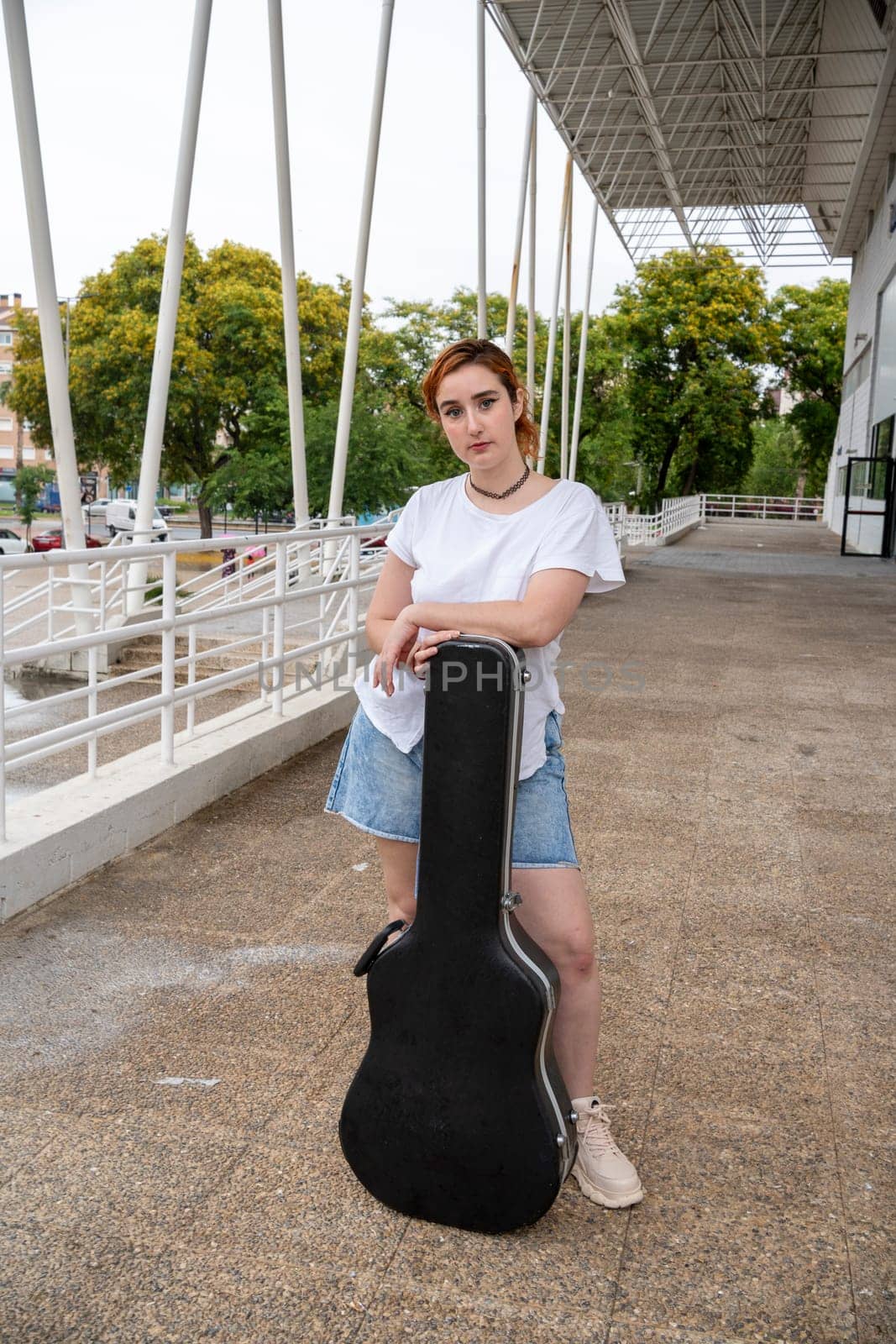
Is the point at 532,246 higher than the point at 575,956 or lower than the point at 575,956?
higher

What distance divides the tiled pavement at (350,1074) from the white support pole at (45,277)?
5007mm

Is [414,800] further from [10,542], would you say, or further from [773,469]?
[773,469]

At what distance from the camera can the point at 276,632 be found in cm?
630

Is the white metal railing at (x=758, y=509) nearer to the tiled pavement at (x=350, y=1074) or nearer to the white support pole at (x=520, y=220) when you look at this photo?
the white support pole at (x=520, y=220)

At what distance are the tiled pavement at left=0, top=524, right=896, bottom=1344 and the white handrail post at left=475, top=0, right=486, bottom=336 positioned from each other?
14621mm

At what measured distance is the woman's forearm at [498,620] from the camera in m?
2.21

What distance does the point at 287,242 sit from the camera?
12961 mm

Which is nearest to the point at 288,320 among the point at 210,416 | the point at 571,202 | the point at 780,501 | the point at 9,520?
the point at 571,202

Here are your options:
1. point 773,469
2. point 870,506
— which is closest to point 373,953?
point 870,506

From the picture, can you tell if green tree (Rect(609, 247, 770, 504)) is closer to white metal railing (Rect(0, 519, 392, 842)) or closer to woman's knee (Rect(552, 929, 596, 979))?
Answer: white metal railing (Rect(0, 519, 392, 842))

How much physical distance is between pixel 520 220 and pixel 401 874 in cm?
2312

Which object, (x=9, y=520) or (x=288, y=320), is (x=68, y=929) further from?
(x=9, y=520)

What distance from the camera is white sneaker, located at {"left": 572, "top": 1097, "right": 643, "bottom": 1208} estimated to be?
2.45m

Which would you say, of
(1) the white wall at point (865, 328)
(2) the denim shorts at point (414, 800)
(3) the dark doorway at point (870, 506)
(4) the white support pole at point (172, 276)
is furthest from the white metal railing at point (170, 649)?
(1) the white wall at point (865, 328)
